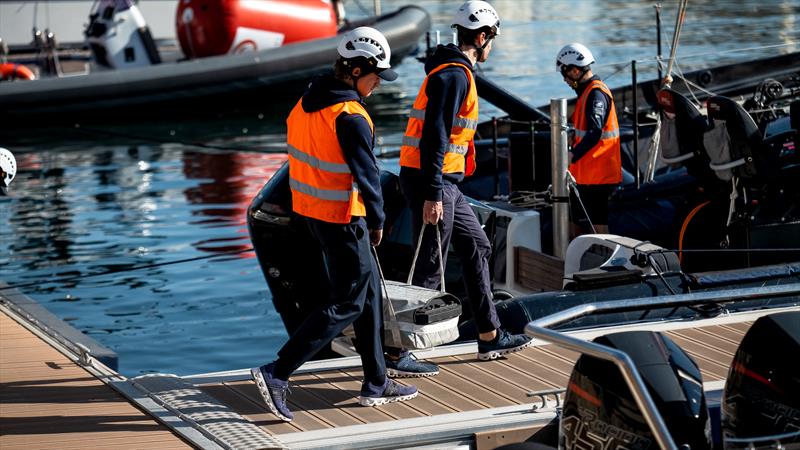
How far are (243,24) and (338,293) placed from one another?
15152 mm

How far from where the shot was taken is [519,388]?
Answer: 17.3ft

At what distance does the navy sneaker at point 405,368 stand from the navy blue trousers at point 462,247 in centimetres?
32

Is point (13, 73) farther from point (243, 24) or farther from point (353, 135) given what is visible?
point (353, 135)

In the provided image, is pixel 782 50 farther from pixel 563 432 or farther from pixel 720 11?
pixel 563 432

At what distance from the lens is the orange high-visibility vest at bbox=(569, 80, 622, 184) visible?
7.54 metres

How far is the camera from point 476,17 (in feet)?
18.2

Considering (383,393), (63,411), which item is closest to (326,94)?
(383,393)

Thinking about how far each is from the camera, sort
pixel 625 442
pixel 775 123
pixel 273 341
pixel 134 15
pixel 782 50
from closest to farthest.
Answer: pixel 625 442 → pixel 775 123 → pixel 273 341 → pixel 134 15 → pixel 782 50

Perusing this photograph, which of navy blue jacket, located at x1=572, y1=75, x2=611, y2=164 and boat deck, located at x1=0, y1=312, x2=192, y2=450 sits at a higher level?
navy blue jacket, located at x1=572, y1=75, x2=611, y2=164

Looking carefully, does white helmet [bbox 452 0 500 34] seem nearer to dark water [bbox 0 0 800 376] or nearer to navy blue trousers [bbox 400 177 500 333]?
navy blue trousers [bbox 400 177 500 333]

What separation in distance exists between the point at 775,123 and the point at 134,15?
42.3ft

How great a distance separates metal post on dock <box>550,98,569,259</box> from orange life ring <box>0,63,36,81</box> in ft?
45.1

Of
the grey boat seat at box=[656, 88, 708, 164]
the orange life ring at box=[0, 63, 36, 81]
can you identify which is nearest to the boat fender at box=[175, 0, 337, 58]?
the orange life ring at box=[0, 63, 36, 81]

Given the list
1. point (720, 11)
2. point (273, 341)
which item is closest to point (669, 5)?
point (720, 11)
